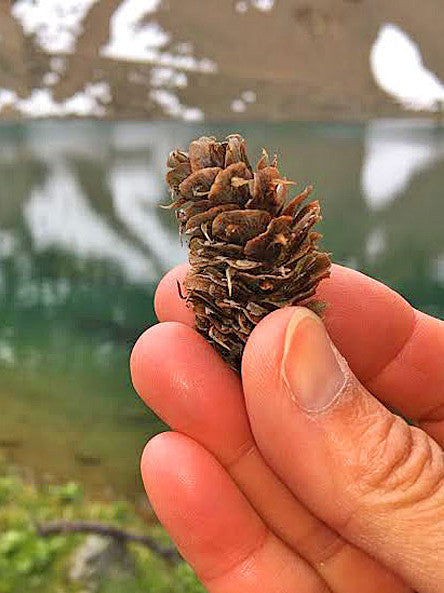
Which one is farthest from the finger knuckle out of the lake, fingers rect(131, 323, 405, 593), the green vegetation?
the lake

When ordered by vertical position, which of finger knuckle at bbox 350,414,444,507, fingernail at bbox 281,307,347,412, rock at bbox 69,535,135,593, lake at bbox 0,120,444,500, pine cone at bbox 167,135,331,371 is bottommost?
rock at bbox 69,535,135,593

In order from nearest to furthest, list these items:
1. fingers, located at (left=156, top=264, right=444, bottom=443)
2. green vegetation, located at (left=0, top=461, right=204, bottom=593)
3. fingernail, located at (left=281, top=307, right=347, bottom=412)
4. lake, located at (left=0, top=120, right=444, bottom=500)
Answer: fingernail, located at (left=281, top=307, right=347, bottom=412) → fingers, located at (left=156, top=264, right=444, bottom=443) → green vegetation, located at (left=0, top=461, right=204, bottom=593) → lake, located at (left=0, top=120, right=444, bottom=500)

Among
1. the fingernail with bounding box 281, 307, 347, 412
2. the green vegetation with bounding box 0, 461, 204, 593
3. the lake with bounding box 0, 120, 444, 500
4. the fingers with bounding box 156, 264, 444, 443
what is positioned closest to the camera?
the fingernail with bounding box 281, 307, 347, 412

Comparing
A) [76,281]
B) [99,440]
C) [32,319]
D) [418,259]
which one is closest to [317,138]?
[418,259]

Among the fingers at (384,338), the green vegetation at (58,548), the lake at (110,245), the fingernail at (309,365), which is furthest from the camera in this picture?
the lake at (110,245)

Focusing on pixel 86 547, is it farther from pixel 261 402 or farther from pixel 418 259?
pixel 418 259

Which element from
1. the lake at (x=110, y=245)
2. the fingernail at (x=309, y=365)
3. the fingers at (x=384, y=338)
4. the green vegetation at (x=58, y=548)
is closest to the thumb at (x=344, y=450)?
the fingernail at (x=309, y=365)

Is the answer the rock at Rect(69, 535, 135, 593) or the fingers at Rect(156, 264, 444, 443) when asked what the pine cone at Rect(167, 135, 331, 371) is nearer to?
the fingers at Rect(156, 264, 444, 443)

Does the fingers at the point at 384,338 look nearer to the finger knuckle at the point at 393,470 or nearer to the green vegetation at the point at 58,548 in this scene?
the finger knuckle at the point at 393,470
